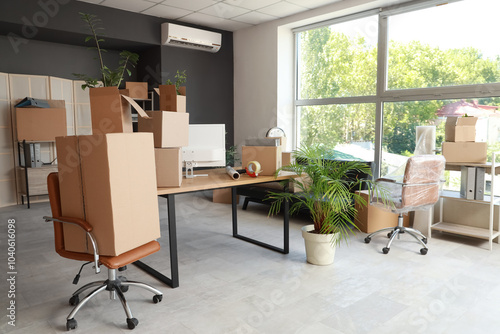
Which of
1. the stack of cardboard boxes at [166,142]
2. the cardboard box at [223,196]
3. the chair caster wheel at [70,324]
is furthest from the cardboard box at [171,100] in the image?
the cardboard box at [223,196]

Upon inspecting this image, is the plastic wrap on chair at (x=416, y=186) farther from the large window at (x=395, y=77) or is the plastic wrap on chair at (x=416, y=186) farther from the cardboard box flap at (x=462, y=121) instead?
the large window at (x=395, y=77)

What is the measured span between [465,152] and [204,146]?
263 centimetres

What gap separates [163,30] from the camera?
610cm

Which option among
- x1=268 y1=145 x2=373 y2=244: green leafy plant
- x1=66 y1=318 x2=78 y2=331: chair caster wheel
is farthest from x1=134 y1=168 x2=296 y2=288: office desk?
x1=66 y1=318 x2=78 y2=331: chair caster wheel

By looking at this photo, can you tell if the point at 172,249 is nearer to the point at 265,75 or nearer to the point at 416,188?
the point at 416,188

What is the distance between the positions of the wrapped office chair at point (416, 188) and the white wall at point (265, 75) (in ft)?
9.73

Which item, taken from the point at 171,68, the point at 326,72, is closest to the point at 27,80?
the point at 171,68

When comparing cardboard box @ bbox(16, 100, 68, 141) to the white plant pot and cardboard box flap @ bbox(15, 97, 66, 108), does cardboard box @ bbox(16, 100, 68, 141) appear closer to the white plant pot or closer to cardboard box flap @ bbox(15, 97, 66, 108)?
cardboard box flap @ bbox(15, 97, 66, 108)

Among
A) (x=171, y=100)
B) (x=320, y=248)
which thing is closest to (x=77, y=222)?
(x=171, y=100)

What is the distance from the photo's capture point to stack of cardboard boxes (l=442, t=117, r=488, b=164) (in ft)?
12.5

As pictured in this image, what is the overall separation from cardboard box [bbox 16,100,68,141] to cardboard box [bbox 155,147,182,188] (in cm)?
380

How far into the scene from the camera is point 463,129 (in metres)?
3.88

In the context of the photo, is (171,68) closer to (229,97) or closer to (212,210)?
(229,97)

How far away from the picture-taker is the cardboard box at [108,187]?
6.96 ft
